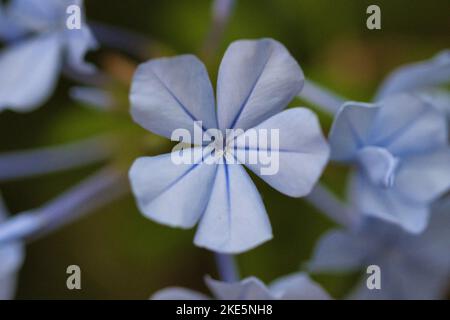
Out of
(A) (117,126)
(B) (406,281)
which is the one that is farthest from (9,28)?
(B) (406,281)

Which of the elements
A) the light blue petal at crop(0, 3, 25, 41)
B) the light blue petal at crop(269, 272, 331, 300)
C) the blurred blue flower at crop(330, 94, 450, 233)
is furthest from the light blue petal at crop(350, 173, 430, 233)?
the light blue petal at crop(0, 3, 25, 41)

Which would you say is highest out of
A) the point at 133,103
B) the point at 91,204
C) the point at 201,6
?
the point at 201,6

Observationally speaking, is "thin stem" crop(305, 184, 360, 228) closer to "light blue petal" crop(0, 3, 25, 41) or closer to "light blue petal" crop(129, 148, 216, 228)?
"light blue petal" crop(129, 148, 216, 228)

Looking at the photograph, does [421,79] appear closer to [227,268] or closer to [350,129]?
[350,129]

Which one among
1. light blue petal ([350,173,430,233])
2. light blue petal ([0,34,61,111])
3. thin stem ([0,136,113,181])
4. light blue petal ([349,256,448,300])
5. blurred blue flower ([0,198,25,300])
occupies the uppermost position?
light blue petal ([0,34,61,111])

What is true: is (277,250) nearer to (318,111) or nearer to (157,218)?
(318,111)

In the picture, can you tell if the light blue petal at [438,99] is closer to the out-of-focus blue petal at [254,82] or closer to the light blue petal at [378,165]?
the light blue petal at [378,165]

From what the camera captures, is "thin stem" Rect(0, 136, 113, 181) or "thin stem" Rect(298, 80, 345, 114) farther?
"thin stem" Rect(0, 136, 113, 181)
